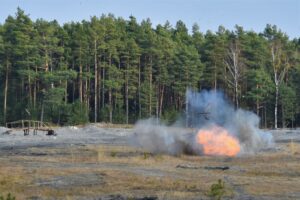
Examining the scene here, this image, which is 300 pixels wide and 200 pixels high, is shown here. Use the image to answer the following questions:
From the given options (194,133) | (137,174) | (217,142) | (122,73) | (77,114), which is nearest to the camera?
(137,174)

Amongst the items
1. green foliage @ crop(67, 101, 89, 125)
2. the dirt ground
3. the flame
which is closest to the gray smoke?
the flame

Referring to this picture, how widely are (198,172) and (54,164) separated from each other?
10553 millimetres

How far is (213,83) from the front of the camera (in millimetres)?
124812

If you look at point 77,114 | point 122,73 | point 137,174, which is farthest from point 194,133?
point 122,73

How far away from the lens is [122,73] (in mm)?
119750

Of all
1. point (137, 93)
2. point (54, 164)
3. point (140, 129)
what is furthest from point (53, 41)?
point (54, 164)

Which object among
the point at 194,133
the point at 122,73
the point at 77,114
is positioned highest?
the point at 122,73

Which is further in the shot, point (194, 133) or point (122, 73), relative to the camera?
point (122, 73)

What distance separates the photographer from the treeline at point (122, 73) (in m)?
112

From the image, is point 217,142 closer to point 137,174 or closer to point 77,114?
point 137,174

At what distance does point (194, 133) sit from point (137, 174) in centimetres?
1914

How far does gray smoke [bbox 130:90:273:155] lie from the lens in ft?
181

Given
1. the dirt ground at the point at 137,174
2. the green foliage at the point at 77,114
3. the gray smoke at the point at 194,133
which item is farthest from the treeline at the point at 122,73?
the dirt ground at the point at 137,174

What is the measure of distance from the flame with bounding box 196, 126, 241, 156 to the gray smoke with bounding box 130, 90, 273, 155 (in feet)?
1.65
